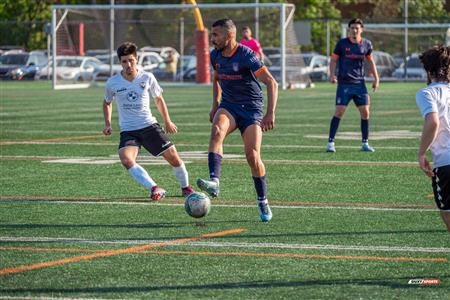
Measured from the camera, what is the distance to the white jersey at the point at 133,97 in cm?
1241

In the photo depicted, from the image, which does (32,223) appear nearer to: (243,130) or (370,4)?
(243,130)

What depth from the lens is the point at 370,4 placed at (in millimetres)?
81250

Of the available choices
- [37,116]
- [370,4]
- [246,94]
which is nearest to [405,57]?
[370,4]

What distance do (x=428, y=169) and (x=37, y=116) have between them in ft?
68.9

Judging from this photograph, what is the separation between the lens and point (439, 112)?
26.3ft

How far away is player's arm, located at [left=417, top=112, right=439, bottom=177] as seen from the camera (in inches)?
308

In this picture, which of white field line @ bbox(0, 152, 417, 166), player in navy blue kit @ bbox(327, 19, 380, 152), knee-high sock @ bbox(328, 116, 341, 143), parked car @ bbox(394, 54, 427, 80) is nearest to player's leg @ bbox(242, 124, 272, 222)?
white field line @ bbox(0, 152, 417, 166)

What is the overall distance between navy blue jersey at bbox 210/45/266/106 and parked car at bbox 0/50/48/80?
1772 inches

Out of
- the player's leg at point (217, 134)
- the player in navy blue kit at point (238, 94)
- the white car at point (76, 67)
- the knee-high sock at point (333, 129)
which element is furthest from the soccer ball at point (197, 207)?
the white car at point (76, 67)

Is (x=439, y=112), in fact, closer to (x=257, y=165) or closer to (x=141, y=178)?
(x=257, y=165)

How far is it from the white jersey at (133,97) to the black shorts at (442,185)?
492 centimetres

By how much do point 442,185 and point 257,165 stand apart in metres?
3.06

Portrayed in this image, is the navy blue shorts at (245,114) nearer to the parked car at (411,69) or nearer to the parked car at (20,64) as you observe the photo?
the parked car at (20,64)

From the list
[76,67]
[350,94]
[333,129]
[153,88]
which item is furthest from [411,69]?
[153,88]
